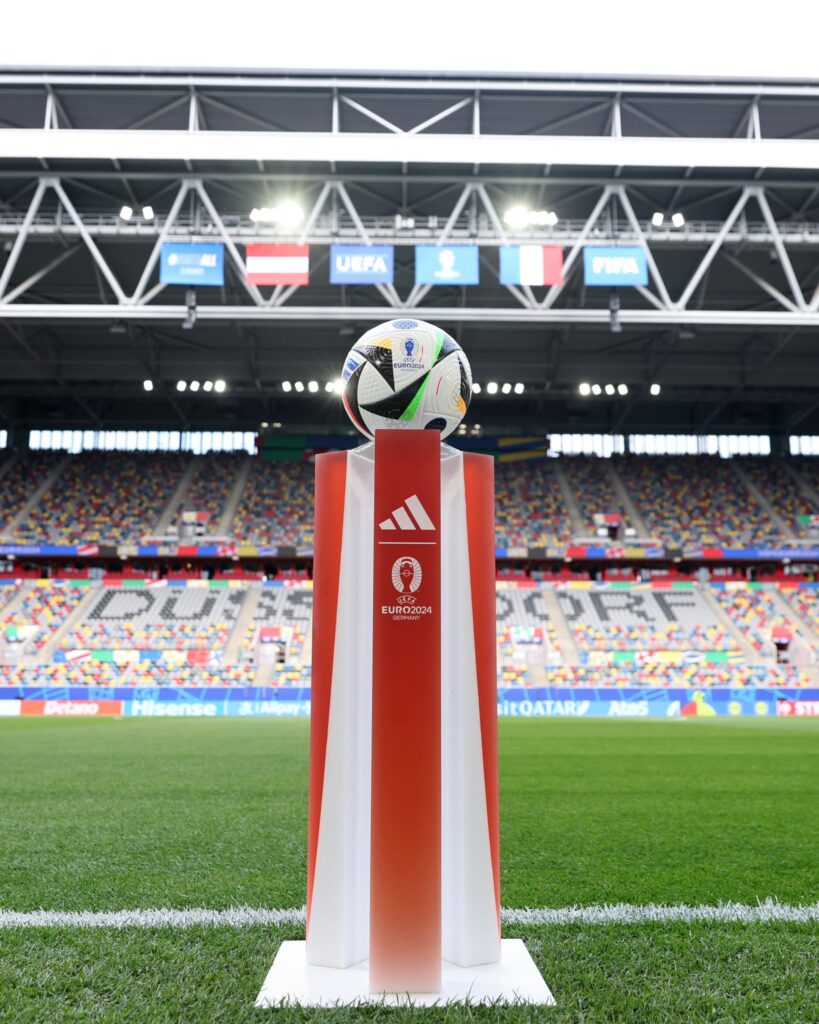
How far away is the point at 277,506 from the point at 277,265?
1546 centimetres

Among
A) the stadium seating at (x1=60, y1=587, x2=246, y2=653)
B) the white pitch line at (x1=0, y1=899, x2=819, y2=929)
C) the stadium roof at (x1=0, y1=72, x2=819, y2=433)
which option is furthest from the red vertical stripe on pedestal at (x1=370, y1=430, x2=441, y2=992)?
the stadium seating at (x1=60, y1=587, x2=246, y2=653)

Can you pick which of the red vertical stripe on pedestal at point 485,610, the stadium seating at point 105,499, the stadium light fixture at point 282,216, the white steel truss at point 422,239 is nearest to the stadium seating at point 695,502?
the white steel truss at point 422,239

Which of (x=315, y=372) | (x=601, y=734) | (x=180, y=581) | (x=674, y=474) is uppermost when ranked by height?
(x=315, y=372)

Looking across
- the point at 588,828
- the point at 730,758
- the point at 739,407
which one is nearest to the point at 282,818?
the point at 588,828

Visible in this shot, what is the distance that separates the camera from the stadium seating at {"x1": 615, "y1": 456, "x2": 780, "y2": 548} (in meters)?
30.2

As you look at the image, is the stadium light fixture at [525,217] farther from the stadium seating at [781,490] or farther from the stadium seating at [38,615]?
the stadium seating at [38,615]

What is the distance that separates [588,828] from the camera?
5.07 meters

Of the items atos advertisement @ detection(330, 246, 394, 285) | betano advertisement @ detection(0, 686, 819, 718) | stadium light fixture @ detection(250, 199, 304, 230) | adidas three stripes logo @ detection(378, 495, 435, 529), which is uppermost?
stadium light fixture @ detection(250, 199, 304, 230)

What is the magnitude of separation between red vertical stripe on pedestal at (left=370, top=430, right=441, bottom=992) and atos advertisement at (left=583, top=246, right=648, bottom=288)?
1590 centimetres

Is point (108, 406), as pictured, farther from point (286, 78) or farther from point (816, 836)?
point (816, 836)

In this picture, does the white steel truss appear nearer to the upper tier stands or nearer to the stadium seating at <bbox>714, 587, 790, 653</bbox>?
the stadium seating at <bbox>714, 587, 790, 653</bbox>

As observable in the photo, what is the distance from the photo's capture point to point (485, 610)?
9.45 feet

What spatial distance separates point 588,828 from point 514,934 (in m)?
2.20

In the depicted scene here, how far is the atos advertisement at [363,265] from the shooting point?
680 inches
